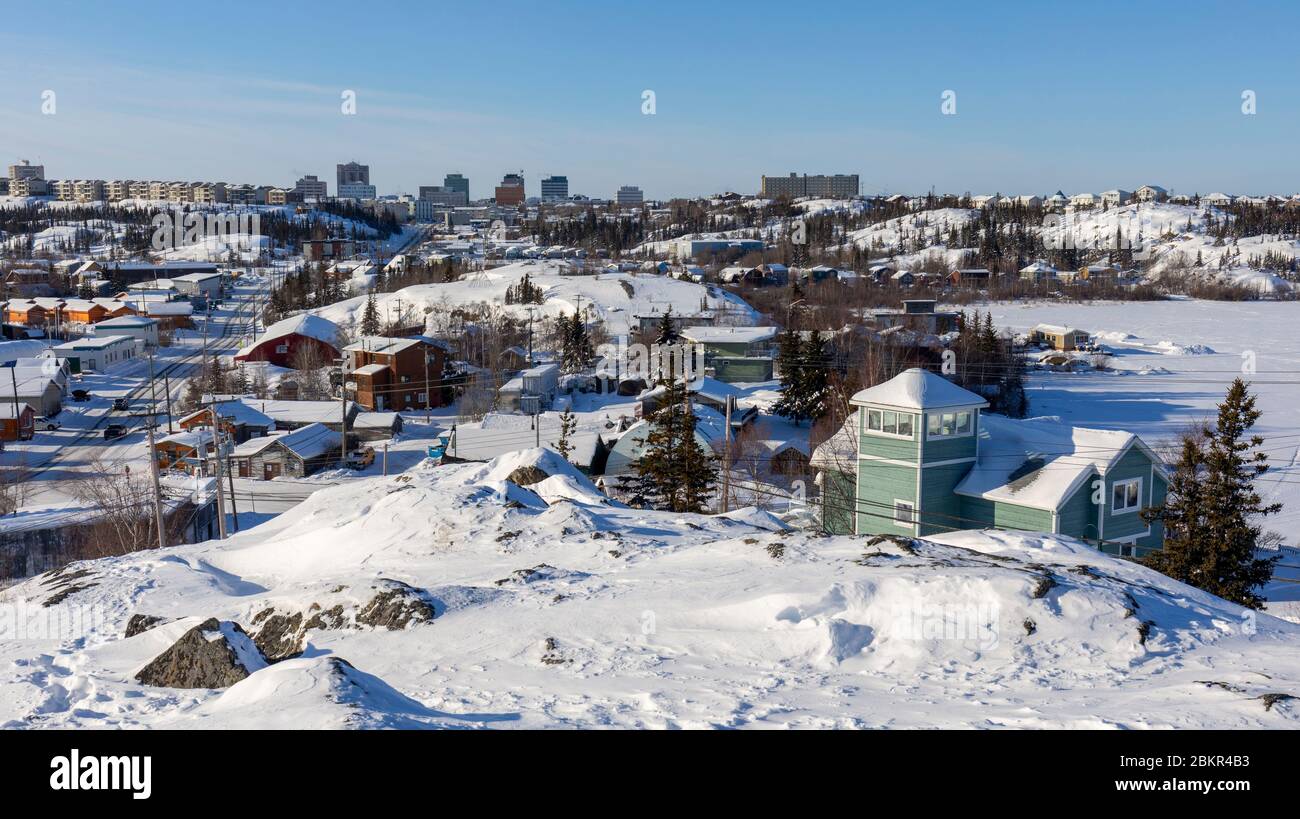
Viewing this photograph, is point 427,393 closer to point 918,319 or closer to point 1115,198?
point 918,319

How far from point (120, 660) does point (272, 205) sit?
137m

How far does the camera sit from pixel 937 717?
5016 mm

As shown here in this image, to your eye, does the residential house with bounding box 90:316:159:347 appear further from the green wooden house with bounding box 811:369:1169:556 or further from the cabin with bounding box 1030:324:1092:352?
the cabin with bounding box 1030:324:1092:352

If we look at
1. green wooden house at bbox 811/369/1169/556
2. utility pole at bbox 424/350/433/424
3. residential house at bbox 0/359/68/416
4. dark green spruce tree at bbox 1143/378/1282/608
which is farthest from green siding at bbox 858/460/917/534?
residential house at bbox 0/359/68/416

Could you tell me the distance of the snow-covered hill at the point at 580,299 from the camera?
50062 mm

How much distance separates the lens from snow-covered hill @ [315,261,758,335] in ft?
164

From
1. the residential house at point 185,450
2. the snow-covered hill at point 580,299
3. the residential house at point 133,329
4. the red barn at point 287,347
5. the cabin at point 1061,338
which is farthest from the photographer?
the snow-covered hill at point 580,299

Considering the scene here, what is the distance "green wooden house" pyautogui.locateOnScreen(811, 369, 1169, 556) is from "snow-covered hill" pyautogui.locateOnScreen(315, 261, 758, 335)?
33.0 m

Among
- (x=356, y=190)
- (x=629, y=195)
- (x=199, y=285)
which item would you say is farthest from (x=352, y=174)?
(x=199, y=285)

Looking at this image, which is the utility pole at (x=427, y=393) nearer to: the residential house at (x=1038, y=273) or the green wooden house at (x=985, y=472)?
the green wooden house at (x=985, y=472)

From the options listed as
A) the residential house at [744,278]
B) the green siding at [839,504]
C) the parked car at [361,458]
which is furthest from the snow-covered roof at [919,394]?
the residential house at [744,278]

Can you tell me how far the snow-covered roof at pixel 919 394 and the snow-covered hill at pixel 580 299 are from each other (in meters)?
32.9
